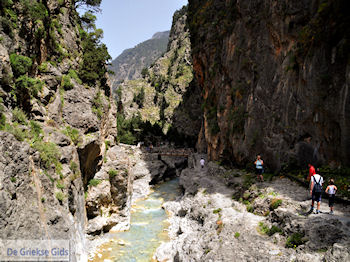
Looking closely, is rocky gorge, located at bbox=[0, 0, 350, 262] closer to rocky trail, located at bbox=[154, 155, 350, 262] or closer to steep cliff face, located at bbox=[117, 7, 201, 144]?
rocky trail, located at bbox=[154, 155, 350, 262]

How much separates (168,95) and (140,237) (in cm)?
6618

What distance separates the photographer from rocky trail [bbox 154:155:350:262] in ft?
28.1

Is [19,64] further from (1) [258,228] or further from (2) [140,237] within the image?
(1) [258,228]

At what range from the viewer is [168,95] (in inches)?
3145

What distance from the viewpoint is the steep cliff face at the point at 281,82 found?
14156 millimetres

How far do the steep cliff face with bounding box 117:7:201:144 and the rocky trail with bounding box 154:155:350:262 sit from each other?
149 feet

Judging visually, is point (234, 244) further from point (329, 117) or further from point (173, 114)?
point (173, 114)

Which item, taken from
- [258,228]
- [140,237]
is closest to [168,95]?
[140,237]

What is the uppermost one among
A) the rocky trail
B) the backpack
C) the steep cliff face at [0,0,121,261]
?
the steep cliff face at [0,0,121,261]

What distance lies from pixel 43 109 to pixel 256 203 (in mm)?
15033

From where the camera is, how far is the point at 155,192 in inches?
1259

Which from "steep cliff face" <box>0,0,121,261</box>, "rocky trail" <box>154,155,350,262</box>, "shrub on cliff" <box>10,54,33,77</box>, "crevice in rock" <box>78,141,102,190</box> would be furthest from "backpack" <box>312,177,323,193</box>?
"shrub on cliff" <box>10,54,33,77</box>

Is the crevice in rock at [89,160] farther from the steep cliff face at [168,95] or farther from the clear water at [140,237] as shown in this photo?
the steep cliff face at [168,95]

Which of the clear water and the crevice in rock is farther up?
the crevice in rock
